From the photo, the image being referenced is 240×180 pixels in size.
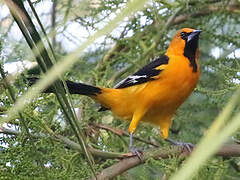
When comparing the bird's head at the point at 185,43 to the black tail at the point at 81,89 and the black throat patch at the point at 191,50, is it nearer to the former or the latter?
the black throat patch at the point at 191,50

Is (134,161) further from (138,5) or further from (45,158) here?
(138,5)

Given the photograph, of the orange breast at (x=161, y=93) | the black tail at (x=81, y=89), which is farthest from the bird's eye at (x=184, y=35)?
the black tail at (x=81, y=89)

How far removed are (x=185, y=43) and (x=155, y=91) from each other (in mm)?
474

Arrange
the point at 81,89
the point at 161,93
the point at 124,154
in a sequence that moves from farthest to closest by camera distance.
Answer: the point at 161,93 → the point at 81,89 → the point at 124,154

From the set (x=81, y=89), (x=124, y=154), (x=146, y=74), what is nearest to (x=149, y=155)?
(x=124, y=154)

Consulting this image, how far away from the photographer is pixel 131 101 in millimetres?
2699

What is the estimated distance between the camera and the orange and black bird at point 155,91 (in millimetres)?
2592

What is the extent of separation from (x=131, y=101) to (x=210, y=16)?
31.6 inches

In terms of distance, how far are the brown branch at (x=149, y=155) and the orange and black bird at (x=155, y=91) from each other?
83cm

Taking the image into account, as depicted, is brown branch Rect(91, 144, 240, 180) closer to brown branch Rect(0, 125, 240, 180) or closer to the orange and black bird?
brown branch Rect(0, 125, 240, 180)

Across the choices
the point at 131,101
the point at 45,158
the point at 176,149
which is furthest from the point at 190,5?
the point at 45,158

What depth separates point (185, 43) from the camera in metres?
2.87

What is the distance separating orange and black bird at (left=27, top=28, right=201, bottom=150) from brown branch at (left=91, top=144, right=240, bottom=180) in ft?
2.71

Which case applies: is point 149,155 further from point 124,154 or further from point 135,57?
point 135,57
